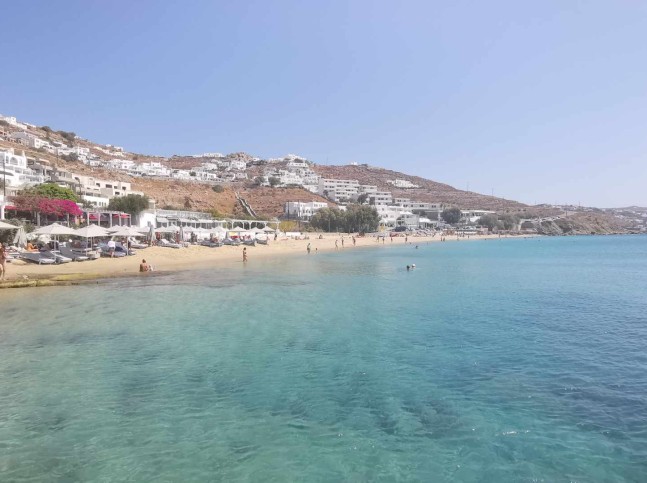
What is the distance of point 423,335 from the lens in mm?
15023

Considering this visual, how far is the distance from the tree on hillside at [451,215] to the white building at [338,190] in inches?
1313

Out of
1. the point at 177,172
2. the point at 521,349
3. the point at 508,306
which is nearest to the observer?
the point at 521,349

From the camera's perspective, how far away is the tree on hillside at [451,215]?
164375mm

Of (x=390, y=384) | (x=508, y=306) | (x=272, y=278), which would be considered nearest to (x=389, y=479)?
(x=390, y=384)

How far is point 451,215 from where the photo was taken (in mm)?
164125

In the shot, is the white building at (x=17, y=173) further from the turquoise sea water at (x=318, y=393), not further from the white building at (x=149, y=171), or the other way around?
the white building at (x=149, y=171)

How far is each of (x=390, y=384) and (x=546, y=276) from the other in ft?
99.1

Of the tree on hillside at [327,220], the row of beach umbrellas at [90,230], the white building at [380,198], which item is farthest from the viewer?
the white building at [380,198]

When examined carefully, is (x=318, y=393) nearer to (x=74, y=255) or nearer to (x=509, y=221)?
(x=74, y=255)

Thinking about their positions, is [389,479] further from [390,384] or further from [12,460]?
[12,460]

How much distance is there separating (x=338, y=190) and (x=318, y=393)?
15964 centimetres

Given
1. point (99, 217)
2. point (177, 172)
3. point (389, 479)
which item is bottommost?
point (389, 479)

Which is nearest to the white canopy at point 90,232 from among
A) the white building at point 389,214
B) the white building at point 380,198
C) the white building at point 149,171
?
the white building at point 149,171

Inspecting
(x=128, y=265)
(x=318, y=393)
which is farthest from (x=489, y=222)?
(x=318, y=393)
